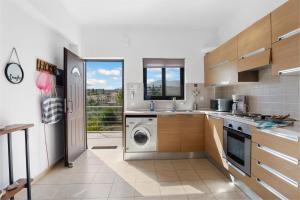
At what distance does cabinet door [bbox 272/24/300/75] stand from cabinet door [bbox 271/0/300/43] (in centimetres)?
9

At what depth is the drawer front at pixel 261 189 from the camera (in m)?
1.87

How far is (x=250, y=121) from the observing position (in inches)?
88.7

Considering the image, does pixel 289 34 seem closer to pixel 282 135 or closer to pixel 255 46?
pixel 255 46

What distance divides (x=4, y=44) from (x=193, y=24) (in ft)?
10.7

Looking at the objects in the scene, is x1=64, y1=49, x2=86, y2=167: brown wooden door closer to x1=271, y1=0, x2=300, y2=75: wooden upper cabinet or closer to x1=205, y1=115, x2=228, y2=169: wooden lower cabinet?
x1=205, y1=115, x2=228, y2=169: wooden lower cabinet

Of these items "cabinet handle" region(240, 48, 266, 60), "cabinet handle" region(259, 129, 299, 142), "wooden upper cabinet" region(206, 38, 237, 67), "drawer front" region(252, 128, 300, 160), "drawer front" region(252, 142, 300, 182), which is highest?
"wooden upper cabinet" region(206, 38, 237, 67)

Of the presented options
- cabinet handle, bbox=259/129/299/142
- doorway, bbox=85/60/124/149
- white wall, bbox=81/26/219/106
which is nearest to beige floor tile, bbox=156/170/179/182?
cabinet handle, bbox=259/129/299/142

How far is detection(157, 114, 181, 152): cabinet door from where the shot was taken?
11.9ft

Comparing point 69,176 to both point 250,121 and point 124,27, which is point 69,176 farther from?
point 124,27

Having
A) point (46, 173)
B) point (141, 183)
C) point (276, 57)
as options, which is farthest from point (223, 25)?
point (46, 173)

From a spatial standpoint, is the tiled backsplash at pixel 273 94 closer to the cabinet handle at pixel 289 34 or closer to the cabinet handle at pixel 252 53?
the cabinet handle at pixel 252 53

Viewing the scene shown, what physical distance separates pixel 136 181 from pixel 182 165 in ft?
3.14

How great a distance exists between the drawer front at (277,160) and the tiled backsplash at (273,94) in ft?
2.11

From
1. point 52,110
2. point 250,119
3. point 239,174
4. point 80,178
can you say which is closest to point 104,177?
point 80,178
